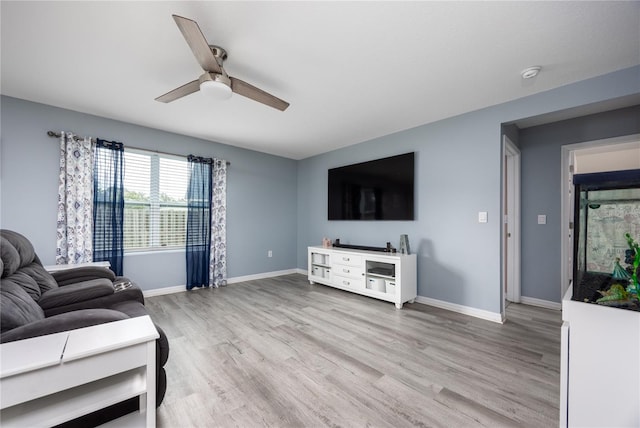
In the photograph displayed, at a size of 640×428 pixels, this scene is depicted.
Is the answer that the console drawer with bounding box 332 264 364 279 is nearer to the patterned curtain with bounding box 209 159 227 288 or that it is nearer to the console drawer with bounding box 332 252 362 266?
the console drawer with bounding box 332 252 362 266

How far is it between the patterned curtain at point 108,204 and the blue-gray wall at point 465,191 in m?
3.67

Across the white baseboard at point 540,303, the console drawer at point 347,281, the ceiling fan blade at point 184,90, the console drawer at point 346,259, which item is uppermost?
the ceiling fan blade at point 184,90

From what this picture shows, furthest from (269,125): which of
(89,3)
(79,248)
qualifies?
(79,248)

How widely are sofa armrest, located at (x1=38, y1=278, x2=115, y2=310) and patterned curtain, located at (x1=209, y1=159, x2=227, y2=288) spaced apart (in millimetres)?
2154

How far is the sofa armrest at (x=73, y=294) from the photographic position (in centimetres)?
174

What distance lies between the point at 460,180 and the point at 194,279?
405 cm

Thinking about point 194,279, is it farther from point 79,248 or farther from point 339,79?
point 339,79

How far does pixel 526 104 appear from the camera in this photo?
2707mm

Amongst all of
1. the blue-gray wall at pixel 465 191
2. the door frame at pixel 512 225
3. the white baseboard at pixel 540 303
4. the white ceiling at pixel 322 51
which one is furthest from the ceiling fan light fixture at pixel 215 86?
the white baseboard at pixel 540 303

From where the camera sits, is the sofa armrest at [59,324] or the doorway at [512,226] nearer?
the sofa armrest at [59,324]

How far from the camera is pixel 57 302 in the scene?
1.76 meters

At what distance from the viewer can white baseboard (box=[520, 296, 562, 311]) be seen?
10.5 feet

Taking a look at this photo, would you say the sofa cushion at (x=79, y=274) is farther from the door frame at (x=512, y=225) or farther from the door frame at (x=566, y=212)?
the door frame at (x=566, y=212)

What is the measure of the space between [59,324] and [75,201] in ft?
8.83
